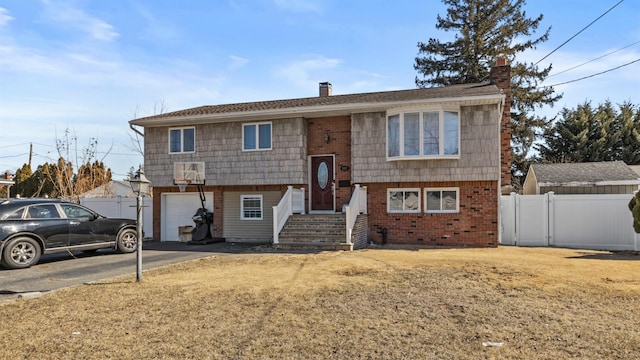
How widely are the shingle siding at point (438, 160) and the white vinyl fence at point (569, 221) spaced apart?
1.87m

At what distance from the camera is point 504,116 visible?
16.7 meters

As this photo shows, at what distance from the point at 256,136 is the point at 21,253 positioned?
788 centimetres

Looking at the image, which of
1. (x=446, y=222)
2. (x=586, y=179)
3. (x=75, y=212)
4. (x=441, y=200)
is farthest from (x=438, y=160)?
(x=75, y=212)

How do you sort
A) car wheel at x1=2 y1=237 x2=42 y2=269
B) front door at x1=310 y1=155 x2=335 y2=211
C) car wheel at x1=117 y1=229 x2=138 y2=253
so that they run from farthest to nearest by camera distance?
1. front door at x1=310 y1=155 x2=335 y2=211
2. car wheel at x1=117 y1=229 x2=138 y2=253
3. car wheel at x1=2 y1=237 x2=42 y2=269

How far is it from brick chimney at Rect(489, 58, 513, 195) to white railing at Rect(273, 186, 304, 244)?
290 inches

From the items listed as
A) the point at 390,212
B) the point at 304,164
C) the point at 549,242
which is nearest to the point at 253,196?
the point at 304,164

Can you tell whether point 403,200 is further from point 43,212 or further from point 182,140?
point 43,212

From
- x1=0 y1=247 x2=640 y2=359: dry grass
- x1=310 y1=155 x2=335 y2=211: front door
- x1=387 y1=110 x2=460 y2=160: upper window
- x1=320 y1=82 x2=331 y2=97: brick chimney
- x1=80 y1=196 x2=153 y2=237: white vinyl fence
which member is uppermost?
A: x1=320 y1=82 x2=331 y2=97: brick chimney

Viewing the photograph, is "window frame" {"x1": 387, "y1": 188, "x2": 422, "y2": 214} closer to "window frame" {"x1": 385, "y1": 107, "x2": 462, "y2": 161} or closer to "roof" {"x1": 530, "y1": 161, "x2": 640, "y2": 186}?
"window frame" {"x1": 385, "y1": 107, "x2": 462, "y2": 161}

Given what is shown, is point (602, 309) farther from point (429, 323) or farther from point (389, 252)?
point (389, 252)

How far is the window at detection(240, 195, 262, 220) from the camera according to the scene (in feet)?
53.2

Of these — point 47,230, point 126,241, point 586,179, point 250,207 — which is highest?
point 586,179

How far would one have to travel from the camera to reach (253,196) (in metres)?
16.3

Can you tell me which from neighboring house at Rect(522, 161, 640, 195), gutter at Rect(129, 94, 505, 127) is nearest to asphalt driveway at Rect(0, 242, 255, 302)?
gutter at Rect(129, 94, 505, 127)
